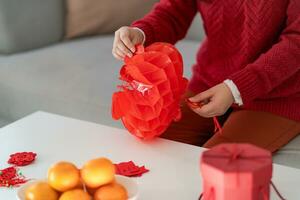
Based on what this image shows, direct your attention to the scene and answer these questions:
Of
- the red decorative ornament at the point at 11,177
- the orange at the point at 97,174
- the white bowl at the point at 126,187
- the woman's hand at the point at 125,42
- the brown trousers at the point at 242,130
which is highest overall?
the woman's hand at the point at 125,42

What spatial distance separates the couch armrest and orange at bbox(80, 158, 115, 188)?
1.17 m

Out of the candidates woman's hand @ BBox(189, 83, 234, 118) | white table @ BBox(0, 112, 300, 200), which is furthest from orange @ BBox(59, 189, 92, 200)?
woman's hand @ BBox(189, 83, 234, 118)

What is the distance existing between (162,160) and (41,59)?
931mm

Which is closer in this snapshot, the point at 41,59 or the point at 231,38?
the point at 231,38

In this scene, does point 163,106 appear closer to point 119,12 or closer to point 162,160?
point 162,160

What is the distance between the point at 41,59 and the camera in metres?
1.77

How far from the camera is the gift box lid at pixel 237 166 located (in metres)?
0.66

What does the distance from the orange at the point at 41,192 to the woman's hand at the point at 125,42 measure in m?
0.42

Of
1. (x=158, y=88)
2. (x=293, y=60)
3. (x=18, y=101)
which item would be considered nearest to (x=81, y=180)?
(x=158, y=88)

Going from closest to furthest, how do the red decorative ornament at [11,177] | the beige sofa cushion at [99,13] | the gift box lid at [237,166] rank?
1. the gift box lid at [237,166]
2. the red decorative ornament at [11,177]
3. the beige sofa cushion at [99,13]

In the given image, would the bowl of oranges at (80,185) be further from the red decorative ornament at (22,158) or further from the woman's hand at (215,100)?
the woman's hand at (215,100)

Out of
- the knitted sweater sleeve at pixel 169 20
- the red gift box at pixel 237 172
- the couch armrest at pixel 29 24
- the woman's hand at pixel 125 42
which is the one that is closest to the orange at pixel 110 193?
the red gift box at pixel 237 172

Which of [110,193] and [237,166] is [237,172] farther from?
[110,193]

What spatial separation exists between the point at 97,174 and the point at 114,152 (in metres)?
0.26
